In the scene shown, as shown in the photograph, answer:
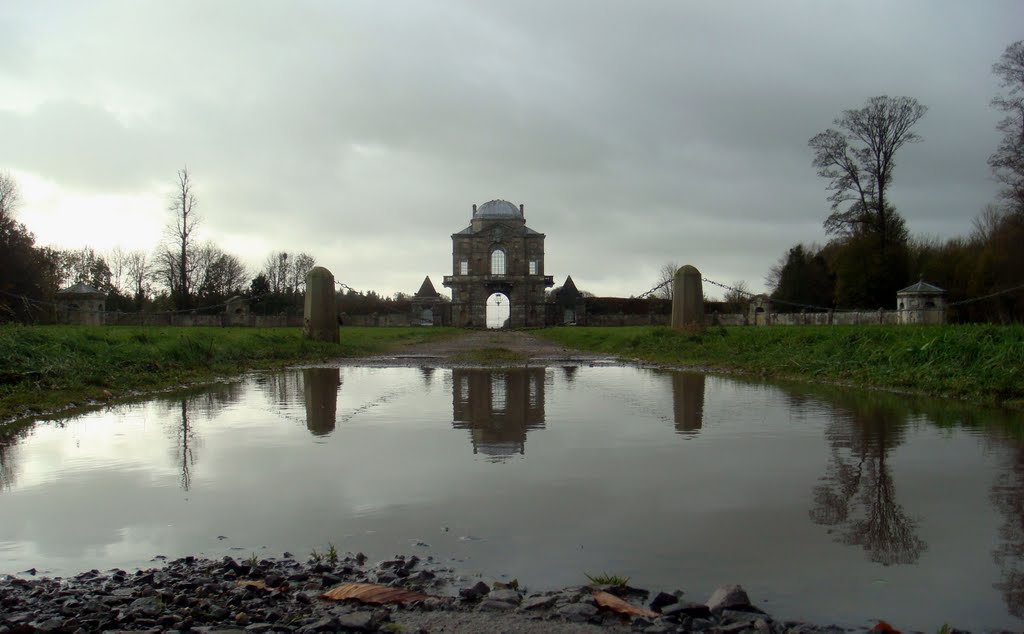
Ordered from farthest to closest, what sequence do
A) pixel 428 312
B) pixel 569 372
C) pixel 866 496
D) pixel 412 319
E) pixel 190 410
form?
pixel 428 312, pixel 412 319, pixel 569 372, pixel 190 410, pixel 866 496

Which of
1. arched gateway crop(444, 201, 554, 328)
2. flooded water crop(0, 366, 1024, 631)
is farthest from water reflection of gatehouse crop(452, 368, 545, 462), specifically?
arched gateway crop(444, 201, 554, 328)

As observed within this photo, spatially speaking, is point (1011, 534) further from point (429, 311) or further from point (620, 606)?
point (429, 311)

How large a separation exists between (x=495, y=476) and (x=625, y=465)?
108 centimetres

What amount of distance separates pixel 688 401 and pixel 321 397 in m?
5.24

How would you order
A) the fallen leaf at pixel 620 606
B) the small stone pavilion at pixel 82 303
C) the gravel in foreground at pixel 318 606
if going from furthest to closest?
1. the small stone pavilion at pixel 82 303
2. the fallen leaf at pixel 620 606
3. the gravel in foreground at pixel 318 606

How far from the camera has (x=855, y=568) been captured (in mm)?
3840

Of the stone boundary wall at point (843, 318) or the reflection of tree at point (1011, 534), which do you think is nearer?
the reflection of tree at point (1011, 534)

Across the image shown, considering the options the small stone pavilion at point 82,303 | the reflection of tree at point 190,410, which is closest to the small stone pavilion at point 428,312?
the small stone pavilion at point 82,303

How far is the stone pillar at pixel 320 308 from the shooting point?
27.8 metres

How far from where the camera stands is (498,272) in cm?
8819

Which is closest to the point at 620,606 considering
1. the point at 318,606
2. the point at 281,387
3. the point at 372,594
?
the point at 372,594

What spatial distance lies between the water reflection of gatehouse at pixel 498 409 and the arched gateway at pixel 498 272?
6882cm

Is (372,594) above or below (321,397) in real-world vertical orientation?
below

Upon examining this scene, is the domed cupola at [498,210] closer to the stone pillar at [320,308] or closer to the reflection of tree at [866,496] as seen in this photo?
the stone pillar at [320,308]
